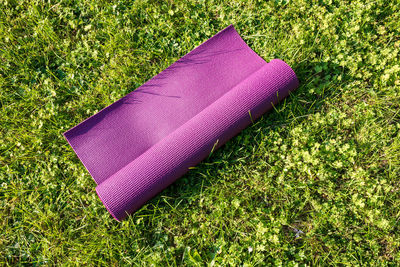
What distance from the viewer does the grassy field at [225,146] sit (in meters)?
2.35

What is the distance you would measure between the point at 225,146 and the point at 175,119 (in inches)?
19.2

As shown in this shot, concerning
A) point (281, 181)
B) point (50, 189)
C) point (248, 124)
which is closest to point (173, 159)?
point (248, 124)

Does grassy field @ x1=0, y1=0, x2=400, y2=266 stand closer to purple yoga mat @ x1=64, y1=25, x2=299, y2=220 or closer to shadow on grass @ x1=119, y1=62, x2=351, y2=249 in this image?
shadow on grass @ x1=119, y1=62, x2=351, y2=249

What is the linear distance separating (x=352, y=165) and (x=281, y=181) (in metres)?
0.60

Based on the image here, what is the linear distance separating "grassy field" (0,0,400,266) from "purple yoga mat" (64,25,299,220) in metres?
0.23

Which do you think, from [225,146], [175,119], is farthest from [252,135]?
[175,119]

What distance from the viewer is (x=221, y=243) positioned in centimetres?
234

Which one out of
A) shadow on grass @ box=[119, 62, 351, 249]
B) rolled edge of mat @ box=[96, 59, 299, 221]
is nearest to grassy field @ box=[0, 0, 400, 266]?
shadow on grass @ box=[119, 62, 351, 249]

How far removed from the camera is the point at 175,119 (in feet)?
8.37

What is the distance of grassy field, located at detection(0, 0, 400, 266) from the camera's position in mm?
2352

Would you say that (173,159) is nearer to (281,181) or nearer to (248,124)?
(248,124)

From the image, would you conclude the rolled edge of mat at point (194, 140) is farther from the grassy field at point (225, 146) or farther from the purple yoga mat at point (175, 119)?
the grassy field at point (225, 146)

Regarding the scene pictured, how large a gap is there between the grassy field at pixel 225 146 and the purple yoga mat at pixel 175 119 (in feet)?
0.75

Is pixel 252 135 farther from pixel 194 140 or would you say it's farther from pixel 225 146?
pixel 194 140
